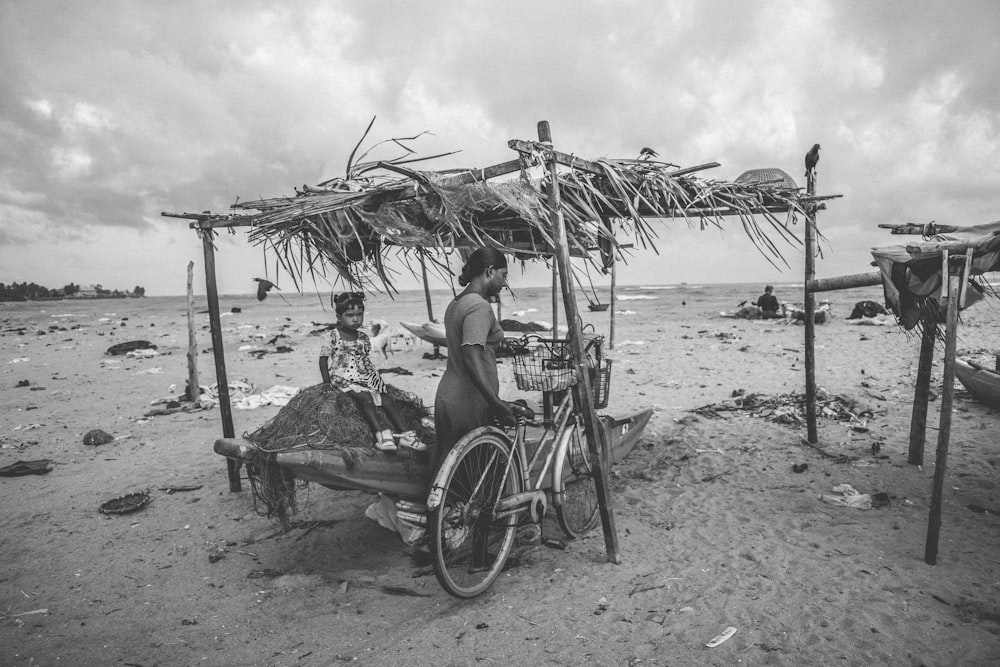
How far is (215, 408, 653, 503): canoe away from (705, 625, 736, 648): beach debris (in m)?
2.06

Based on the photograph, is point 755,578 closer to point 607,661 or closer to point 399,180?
point 607,661

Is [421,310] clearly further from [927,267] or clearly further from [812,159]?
[927,267]

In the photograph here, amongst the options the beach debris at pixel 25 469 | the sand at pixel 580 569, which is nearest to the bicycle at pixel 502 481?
the sand at pixel 580 569

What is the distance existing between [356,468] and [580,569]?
1.75 metres

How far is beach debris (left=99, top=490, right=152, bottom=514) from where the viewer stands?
17.4 feet

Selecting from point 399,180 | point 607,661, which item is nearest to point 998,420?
point 607,661

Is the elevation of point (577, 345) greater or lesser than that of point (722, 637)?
greater

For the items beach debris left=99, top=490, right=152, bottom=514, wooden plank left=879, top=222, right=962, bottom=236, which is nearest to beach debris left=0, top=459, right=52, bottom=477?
beach debris left=99, top=490, right=152, bottom=514

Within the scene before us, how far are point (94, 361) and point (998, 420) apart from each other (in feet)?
60.0

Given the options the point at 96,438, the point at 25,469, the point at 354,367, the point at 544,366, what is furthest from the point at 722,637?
the point at 96,438

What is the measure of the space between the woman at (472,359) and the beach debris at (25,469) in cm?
583

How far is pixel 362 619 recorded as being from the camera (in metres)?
3.46

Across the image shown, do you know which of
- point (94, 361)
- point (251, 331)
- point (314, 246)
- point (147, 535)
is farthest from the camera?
point (251, 331)

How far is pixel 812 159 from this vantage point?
5.38 meters
